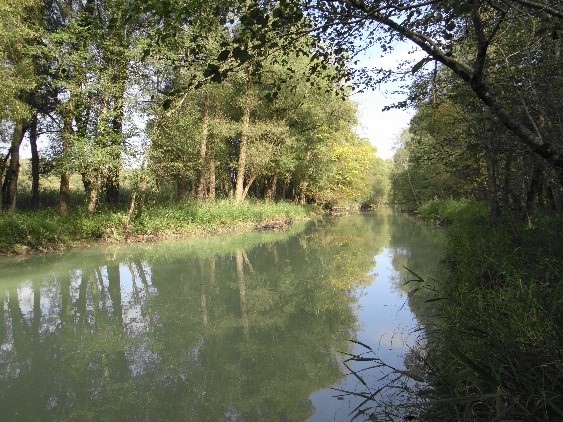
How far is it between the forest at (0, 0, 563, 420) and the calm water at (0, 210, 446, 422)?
119 cm

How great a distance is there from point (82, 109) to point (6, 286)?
892cm

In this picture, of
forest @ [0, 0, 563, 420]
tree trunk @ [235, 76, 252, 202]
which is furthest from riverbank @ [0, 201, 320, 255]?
tree trunk @ [235, 76, 252, 202]

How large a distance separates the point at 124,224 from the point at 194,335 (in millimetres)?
11225

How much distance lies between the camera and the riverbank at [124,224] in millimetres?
13195

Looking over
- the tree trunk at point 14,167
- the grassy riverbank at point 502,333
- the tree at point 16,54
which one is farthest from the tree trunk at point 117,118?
the grassy riverbank at point 502,333

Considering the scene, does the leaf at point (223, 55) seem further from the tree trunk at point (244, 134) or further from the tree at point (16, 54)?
the tree trunk at point (244, 134)

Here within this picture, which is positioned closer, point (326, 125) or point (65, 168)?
point (65, 168)

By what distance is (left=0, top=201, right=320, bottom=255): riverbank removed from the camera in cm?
1320

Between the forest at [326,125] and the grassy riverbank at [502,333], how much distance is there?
3 cm

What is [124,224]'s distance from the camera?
16.3 metres

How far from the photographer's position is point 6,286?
9078mm

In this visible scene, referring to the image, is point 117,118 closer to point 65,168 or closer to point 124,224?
point 65,168

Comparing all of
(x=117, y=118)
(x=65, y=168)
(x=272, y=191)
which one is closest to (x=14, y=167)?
(x=65, y=168)

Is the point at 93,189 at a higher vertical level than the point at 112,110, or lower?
lower
